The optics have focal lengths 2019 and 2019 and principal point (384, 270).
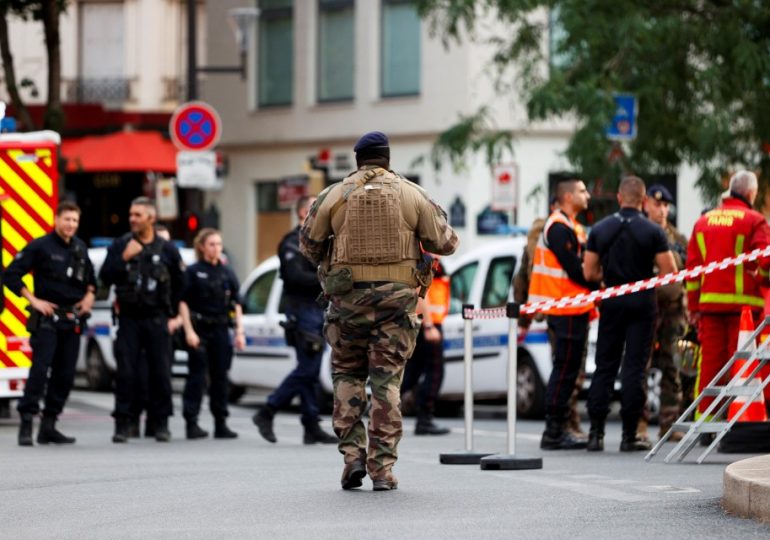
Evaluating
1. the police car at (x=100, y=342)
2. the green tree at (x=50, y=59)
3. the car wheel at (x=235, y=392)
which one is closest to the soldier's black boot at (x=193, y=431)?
the car wheel at (x=235, y=392)

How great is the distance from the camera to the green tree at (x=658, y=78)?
20484mm

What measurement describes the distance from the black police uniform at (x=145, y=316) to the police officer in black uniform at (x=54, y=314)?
0.34 m

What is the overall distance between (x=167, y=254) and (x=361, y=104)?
20.0 meters

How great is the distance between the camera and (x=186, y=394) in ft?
53.0

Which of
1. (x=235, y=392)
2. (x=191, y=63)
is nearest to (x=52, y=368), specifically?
(x=235, y=392)

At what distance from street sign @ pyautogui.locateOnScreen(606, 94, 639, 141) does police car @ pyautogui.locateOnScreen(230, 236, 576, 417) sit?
76.1 inches

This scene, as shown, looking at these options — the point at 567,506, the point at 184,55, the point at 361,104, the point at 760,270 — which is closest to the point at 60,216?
the point at 760,270

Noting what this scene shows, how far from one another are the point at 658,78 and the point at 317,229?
11.0 metres

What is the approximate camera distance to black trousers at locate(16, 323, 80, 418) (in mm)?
15078

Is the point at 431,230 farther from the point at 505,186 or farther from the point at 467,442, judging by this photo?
the point at 505,186

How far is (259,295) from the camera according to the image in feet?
70.9

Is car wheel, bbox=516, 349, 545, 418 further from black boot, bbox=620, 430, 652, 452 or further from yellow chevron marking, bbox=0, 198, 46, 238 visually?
yellow chevron marking, bbox=0, 198, 46, 238

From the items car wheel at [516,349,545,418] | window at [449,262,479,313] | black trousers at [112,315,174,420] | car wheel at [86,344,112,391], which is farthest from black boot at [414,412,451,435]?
car wheel at [86,344,112,391]

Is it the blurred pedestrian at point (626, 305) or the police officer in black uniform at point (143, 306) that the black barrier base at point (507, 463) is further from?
the police officer in black uniform at point (143, 306)
